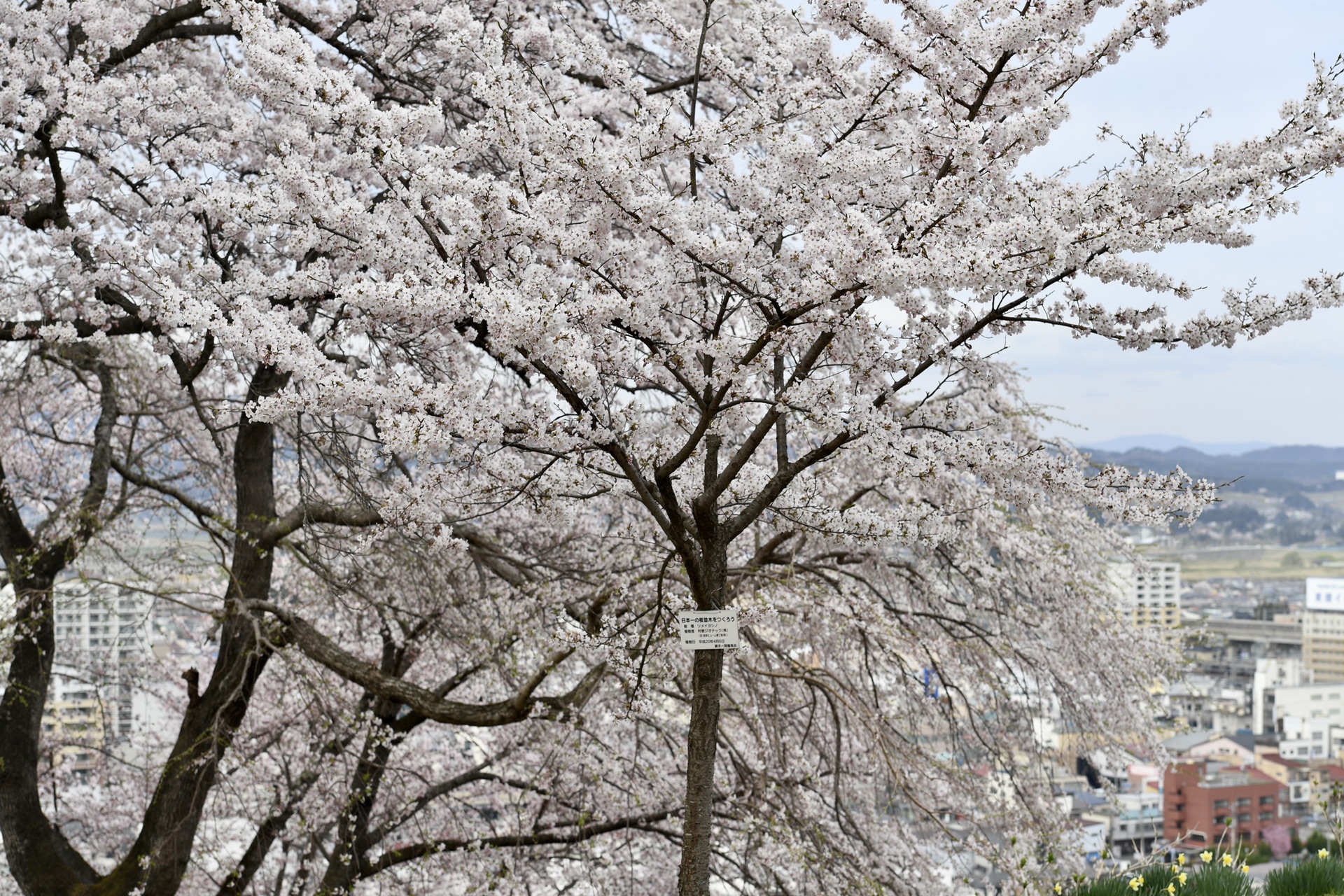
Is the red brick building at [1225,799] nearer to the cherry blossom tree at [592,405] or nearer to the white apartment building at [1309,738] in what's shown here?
the white apartment building at [1309,738]

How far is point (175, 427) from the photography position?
269 inches

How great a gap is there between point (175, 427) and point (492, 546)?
2896mm

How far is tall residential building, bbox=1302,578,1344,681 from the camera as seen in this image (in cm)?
6356

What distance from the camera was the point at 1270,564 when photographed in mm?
79312

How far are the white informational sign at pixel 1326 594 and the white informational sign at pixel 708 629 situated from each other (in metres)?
70.8

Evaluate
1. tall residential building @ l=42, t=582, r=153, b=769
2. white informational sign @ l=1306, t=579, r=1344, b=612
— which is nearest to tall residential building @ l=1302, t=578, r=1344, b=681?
white informational sign @ l=1306, t=579, r=1344, b=612

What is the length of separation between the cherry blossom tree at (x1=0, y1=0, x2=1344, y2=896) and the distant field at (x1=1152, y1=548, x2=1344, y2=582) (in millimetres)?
75064

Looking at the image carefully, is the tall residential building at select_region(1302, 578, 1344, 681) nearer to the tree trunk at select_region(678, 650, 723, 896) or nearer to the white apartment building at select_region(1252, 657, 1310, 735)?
the white apartment building at select_region(1252, 657, 1310, 735)

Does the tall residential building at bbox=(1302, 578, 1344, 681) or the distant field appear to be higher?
the distant field

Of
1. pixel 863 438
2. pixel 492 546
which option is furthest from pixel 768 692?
pixel 863 438

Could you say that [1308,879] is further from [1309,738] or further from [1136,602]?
[1309,738]

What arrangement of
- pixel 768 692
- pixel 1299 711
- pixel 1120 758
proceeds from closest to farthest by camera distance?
pixel 768 692, pixel 1120 758, pixel 1299 711

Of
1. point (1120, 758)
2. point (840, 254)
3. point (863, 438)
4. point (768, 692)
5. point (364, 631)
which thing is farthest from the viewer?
point (364, 631)

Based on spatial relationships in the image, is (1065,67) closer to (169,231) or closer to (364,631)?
(169,231)
